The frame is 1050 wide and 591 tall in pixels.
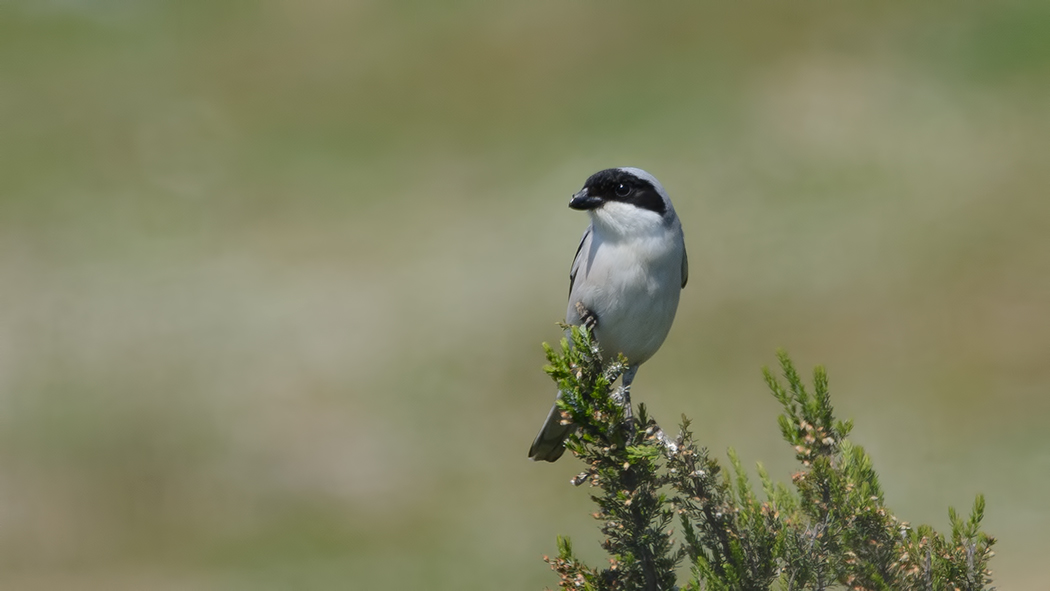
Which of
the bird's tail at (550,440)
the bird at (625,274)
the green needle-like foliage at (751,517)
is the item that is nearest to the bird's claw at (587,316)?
the bird at (625,274)

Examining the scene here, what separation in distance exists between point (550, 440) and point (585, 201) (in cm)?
124

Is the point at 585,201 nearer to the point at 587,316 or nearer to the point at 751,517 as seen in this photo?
the point at 587,316

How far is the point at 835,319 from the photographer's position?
45.2 feet

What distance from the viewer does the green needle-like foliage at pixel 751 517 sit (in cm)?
379

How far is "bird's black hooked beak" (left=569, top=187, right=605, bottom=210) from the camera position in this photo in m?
5.36

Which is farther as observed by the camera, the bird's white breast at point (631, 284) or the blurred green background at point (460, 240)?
the blurred green background at point (460, 240)

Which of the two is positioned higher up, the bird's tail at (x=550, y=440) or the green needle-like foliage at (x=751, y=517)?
the bird's tail at (x=550, y=440)

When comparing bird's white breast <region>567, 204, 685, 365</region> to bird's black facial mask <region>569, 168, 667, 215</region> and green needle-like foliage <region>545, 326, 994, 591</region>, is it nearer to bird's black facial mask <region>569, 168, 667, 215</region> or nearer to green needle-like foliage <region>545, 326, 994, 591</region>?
bird's black facial mask <region>569, 168, 667, 215</region>

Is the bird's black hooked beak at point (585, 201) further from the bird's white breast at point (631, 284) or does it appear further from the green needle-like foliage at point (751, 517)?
the green needle-like foliage at point (751, 517)

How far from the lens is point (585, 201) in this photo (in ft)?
17.7

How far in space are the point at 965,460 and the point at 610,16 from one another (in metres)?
10.9

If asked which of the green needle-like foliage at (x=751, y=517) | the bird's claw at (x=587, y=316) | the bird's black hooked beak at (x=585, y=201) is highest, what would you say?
the bird's black hooked beak at (x=585, y=201)

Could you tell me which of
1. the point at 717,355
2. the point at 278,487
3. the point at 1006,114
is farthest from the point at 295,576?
the point at 1006,114

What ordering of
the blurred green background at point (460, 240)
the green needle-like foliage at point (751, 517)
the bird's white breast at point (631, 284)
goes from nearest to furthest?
1. the green needle-like foliage at point (751, 517)
2. the bird's white breast at point (631, 284)
3. the blurred green background at point (460, 240)
